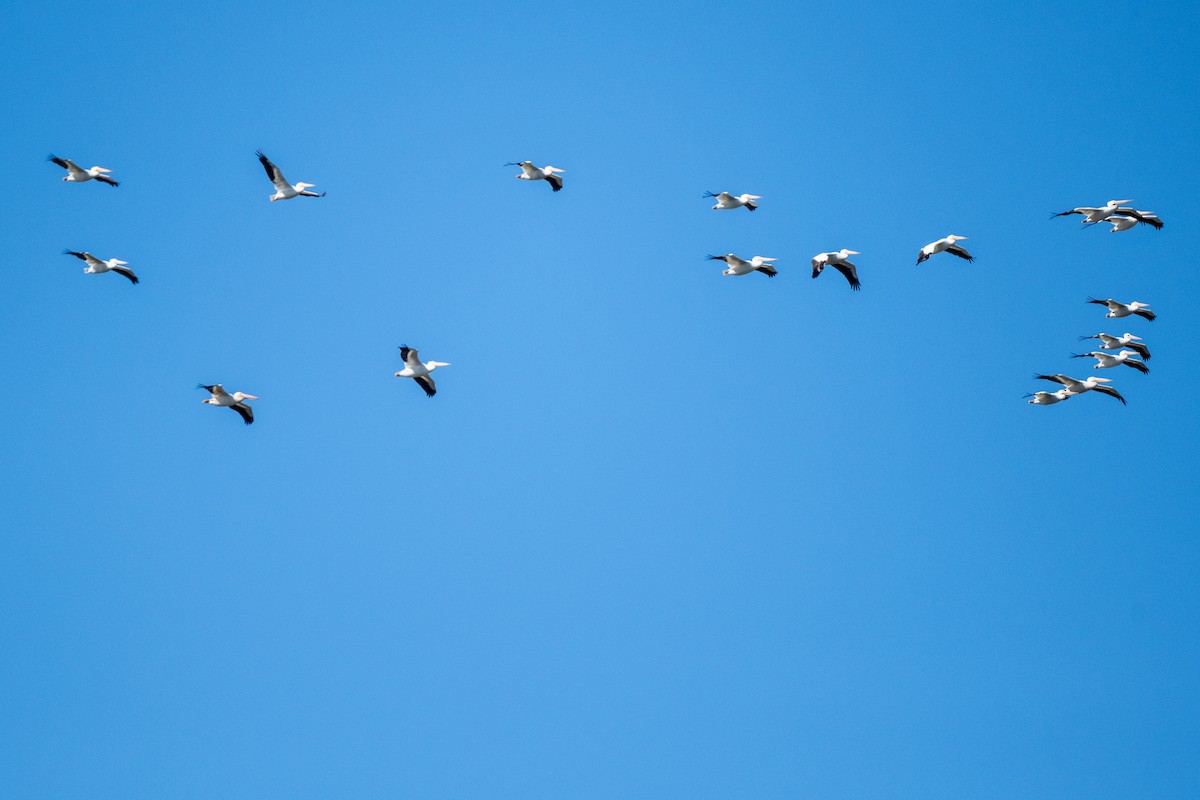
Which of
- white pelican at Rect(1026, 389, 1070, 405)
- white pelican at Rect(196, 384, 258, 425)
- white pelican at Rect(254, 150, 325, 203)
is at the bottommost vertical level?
white pelican at Rect(196, 384, 258, 425)

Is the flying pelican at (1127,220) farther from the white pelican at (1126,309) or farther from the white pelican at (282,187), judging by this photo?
the white pelican at (282,187)

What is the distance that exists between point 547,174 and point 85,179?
37.5 feet

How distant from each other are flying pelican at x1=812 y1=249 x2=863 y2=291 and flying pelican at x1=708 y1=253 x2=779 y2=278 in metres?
1.68

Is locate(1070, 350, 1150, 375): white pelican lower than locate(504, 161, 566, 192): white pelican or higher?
lower

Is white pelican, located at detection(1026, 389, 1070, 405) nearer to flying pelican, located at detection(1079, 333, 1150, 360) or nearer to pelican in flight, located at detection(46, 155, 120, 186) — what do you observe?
flying pelican, located at detection(1079, 333, 1150, 360)

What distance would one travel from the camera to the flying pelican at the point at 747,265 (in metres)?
35.6

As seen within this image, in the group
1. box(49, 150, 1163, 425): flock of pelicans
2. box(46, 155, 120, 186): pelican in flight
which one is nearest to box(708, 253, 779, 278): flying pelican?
box(49, 150, 1163, 425): flock of pelicans

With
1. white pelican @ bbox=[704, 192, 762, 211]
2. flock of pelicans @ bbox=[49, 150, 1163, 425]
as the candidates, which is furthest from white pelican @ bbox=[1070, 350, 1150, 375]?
white pelican @ bbox=[704, 192, 762, 211]

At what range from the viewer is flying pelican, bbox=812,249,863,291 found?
34.1 meters

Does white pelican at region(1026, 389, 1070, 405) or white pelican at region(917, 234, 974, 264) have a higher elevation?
white pelican at region(917, 234, 974, 264)

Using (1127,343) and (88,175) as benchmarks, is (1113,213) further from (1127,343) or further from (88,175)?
(88,175)

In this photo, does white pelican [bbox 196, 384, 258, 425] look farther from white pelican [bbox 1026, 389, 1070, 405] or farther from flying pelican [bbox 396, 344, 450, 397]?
white pelican [bbox 1026, 389, 1070, 405]

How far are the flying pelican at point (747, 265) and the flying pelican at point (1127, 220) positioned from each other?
8.13 metres

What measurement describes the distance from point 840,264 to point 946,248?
2778 millimetres
